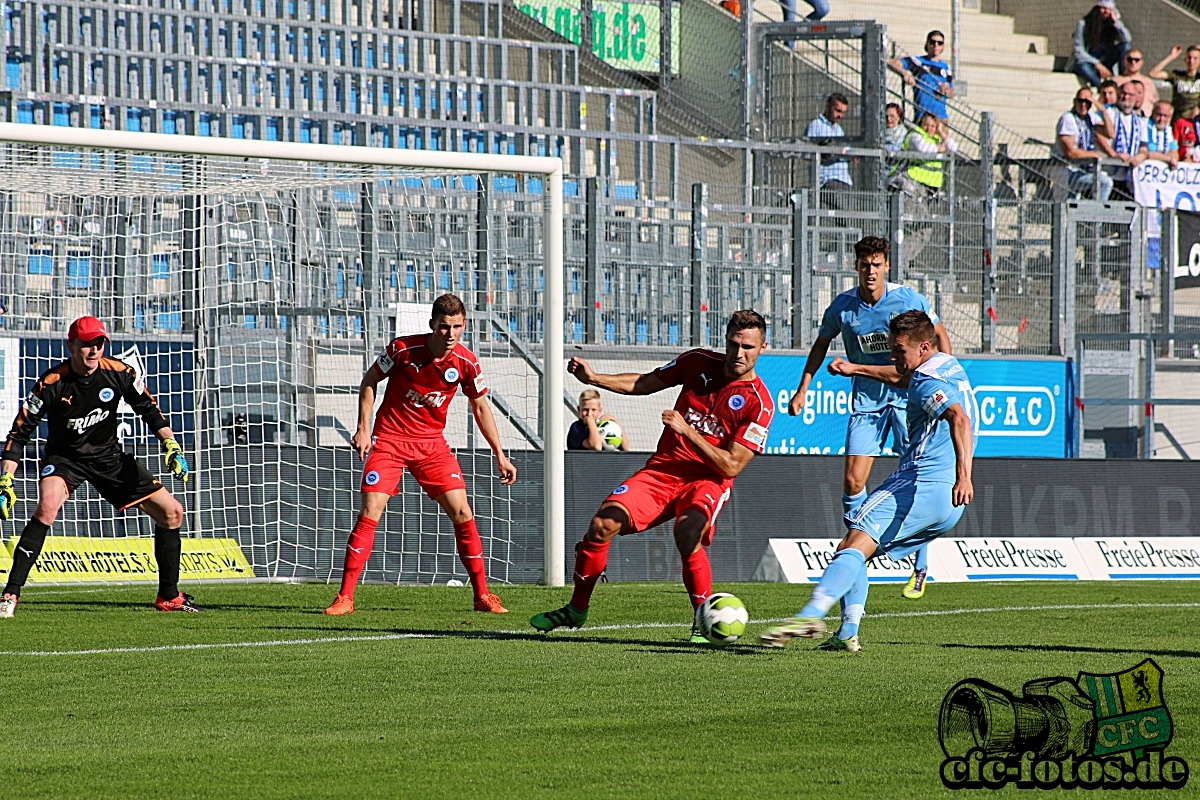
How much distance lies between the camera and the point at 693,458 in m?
9.37

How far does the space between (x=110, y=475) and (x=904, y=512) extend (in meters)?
5.58

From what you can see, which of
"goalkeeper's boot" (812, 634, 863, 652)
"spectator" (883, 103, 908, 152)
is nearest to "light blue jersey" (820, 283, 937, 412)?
"goalkeeper's boot" (812, 634, 863, 652)

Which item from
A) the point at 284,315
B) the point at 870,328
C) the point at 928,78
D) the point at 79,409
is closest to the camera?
the point at 79,409

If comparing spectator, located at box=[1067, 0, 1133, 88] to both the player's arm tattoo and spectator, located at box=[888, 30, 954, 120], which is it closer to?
spectator, located at box=[888, 30, 954, 120]

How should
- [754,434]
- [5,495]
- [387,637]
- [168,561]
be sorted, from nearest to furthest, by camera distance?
[754,434]
[387,637]
[5,495]
[168,561]

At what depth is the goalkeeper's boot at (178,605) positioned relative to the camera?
11.4 m

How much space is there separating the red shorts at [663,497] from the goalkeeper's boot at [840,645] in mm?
975

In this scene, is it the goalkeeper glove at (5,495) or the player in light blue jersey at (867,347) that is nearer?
the goalkeeper glove at (5,495)

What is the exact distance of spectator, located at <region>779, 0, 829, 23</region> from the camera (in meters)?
24.1

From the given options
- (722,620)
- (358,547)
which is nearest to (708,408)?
(722,620)

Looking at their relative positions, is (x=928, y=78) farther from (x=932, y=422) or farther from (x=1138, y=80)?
(x=932, y=422)

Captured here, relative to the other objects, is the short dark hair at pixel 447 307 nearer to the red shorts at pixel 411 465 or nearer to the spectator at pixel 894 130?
the red shorts at pixel 411 465

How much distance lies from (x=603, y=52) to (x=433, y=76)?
453 cm

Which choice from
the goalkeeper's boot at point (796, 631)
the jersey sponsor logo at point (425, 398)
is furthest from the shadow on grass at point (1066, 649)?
the jersey sponsor logo at point (425, 398)
